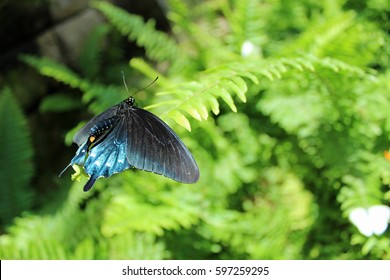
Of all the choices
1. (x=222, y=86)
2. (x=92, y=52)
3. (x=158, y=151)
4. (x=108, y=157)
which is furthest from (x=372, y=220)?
(x=92, y=52)

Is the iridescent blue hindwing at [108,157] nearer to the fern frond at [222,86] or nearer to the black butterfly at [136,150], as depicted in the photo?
the black butterfly at [136,150]

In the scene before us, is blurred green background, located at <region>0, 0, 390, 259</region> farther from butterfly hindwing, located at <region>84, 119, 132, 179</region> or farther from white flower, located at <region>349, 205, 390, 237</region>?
butterfly hindwing, located at <region>84, 119, 132, 179</region>

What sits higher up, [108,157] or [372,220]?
[108,157]

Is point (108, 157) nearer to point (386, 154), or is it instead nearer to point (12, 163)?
point (386, 154)

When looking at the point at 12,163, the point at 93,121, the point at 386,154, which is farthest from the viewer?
the point at 12,163
